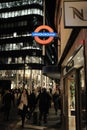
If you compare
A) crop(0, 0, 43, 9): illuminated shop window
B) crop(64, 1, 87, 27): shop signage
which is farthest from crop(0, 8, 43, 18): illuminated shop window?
crop(64, 1, 87, 27): shop signage

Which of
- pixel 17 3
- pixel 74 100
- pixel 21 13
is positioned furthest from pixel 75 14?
pixel 17 3

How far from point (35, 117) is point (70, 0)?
38.7 ft

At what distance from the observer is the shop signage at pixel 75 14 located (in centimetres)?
611

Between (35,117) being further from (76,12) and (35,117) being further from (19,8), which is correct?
(19,8)

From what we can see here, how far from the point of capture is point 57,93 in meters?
23.3

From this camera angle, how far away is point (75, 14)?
6203 mm

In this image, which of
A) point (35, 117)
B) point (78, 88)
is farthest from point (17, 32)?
point (78, 88)

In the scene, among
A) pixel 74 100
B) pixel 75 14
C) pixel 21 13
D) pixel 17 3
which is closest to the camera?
pixel 75 14

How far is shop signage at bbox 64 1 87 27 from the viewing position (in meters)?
6.11

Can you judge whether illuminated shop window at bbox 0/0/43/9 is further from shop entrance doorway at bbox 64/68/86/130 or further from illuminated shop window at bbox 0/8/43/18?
shop entrance doorway at bbox 64/68/86/130

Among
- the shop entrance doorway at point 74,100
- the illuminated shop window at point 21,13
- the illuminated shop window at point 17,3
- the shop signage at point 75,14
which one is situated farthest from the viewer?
the illuminated shop window at point 17,3

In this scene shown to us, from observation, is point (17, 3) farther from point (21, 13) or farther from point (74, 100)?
point (74, 100)

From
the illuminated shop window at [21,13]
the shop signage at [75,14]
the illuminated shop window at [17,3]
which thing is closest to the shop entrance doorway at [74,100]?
the shop signage at [75,14]

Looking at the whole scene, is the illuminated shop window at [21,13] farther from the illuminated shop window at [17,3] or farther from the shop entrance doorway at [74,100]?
the shop entrance doorway at [74,100]
